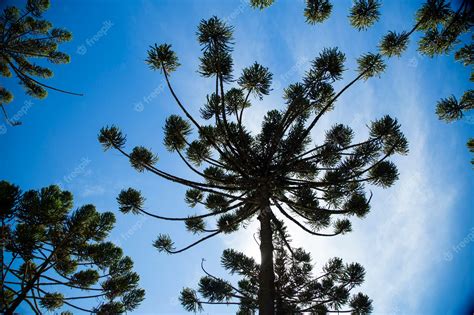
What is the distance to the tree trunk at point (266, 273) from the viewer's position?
367 centimetres

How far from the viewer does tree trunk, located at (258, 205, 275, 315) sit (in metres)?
3.67

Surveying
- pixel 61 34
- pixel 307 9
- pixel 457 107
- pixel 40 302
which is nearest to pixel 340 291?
pixel 457 107

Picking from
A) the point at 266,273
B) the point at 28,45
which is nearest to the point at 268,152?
the point at 266,273

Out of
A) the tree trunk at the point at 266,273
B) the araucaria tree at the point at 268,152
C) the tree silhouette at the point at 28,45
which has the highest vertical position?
the tree silhouette at the point at 28,45

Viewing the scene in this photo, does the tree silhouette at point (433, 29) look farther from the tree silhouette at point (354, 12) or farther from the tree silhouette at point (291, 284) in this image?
the tree silhouette at point (291, 284)

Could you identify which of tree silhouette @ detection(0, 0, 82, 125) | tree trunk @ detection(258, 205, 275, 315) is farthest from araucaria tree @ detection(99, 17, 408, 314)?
tree silhouette @ detection(0, 0, 82, 125)

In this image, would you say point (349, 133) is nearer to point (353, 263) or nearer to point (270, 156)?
point (270, 156)

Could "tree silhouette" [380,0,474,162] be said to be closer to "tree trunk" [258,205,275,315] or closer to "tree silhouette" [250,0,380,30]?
"tree silhouette" [250,0,380,30]

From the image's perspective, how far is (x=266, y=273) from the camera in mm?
3986

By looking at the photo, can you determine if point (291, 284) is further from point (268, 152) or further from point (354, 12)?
point (354, 12)

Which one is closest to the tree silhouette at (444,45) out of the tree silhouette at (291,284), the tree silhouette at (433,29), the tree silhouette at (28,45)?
the tree silhouette at (433,29)

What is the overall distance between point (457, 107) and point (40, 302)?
Result: 1181 centimetres

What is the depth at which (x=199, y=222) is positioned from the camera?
7051 millimetres

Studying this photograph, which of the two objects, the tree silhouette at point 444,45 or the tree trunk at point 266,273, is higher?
the tree silhouette at point 444,45
